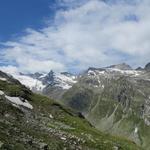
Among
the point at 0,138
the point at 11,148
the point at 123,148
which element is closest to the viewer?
the point at 11,148

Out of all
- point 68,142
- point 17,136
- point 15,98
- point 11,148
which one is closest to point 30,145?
point 17,136

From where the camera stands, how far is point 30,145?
1640 inches

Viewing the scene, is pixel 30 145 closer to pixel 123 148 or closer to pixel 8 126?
pixel 8 126

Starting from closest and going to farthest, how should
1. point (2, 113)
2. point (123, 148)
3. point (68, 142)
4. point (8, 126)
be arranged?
point (8, 126) < point (68, 142) < point (2, 113) < point (123, 148)

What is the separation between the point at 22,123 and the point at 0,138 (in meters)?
18.5

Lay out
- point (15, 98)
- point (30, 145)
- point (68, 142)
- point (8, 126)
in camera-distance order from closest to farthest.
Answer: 1. point (30, 145)
2. point (8, 126)
3. point (68, 142)
4. point (15, 98)

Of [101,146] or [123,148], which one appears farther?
[123,148]

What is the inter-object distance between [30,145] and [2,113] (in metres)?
15.4

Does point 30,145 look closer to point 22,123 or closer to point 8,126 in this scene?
point 8,126

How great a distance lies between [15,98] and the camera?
8775 centimetres

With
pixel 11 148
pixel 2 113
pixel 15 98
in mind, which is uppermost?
pixel 15 98

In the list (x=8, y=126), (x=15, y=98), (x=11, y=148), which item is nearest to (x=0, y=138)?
(x=11, y=148)

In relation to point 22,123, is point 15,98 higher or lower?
higher

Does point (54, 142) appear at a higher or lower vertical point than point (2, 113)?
lower
